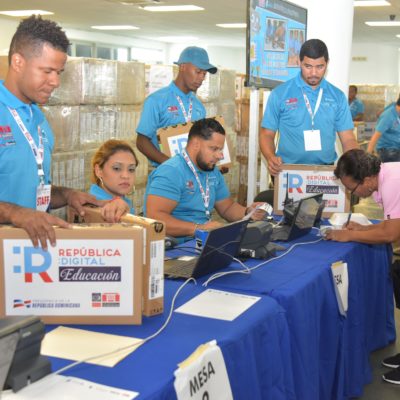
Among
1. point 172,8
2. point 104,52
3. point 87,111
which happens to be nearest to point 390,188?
point 87,111

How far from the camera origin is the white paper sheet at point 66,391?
128cm

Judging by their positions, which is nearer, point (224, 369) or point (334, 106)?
point (224, 369)

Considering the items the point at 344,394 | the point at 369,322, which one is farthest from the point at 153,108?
the point at 344,394

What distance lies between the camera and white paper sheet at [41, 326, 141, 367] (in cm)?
152

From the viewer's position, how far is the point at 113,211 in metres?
1.94

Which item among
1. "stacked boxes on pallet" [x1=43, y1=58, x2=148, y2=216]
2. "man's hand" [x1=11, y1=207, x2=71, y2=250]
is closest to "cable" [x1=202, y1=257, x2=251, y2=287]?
"man's hand" [x1=11, y1=207, x2=71, y2=250]

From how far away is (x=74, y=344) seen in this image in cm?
161

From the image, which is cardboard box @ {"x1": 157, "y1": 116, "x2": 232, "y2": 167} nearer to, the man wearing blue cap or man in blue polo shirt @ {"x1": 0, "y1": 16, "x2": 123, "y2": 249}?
the man wearing blue cap

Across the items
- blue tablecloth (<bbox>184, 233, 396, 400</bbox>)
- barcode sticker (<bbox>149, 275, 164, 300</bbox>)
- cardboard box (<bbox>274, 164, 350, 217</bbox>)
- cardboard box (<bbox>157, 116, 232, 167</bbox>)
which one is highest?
cardboard box (<bbox>157, 116, 232, 167</bbox>)

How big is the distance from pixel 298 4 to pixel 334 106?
1637 mm

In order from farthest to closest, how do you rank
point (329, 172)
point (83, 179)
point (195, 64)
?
point (83, 179) → point (195, 64) → point (329, 172)

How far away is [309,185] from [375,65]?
16345 mm

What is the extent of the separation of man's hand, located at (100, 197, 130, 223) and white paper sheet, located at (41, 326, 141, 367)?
374 millimetres

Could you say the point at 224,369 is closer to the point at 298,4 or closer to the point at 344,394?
the point at 344,394
